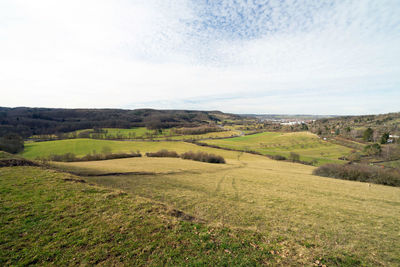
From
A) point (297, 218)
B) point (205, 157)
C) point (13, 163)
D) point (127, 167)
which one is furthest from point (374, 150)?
point (13, 163)

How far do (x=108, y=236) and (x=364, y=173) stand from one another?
145 ft

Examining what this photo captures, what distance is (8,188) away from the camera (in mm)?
10258

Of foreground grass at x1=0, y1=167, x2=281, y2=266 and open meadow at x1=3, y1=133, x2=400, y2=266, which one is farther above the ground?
foreground grass at x1=0, y1=167, x2=281, y2=266

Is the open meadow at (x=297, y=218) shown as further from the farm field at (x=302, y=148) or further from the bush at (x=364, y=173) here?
the farm field at (x=302, y=148)

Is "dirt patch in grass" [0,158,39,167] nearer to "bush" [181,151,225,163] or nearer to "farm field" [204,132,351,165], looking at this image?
"bush" [181,151,225,163]

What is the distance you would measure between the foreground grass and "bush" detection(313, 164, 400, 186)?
37.3 meters

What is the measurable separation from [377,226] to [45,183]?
24.2m

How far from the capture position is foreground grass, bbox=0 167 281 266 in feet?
18.2

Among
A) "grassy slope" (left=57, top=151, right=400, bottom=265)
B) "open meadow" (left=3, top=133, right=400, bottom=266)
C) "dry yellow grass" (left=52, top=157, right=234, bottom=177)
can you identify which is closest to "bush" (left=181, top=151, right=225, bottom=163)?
"dry yellow grass" (left=52, top=157, right=234, bottom=177)

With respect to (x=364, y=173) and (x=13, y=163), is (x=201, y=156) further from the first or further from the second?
(x=13, y=163)

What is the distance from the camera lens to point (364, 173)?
3083 centimetres

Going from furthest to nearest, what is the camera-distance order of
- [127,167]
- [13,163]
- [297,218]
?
1. [127,167]
2. [13,163]
3. [297,218]

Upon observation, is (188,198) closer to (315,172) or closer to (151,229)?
(151,229)

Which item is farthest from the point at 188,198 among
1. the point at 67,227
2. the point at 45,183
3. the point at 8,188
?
the point at 8,188
